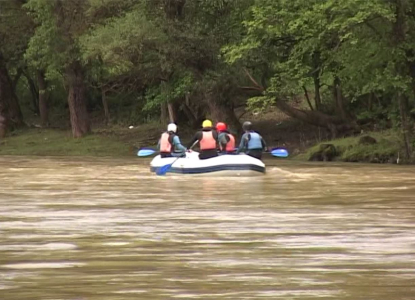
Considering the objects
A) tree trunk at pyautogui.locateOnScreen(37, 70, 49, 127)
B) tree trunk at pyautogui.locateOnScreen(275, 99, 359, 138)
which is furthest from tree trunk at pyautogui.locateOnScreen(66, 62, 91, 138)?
tree trunk at pyautogui.locateOnScreen(275, 99, 359, 138)

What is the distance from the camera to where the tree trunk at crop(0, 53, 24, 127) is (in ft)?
169

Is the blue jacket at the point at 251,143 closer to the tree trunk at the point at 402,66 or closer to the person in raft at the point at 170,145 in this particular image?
the person in raft at the point at 170,145

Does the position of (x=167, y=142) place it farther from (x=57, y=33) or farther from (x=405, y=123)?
(x=57, y=33)

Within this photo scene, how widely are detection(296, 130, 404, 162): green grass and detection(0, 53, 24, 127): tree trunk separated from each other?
20987mm

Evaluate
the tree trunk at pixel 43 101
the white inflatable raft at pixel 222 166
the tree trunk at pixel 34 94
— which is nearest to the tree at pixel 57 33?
the tree trunk at pixel 43 101

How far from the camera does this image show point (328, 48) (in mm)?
33625

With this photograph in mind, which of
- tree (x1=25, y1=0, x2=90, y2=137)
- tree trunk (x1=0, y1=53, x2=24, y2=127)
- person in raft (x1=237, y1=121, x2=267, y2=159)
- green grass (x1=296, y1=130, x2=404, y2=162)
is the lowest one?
green grass (x1=296, y1=130, x2=404, y2=162)

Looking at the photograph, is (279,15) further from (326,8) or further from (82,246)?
(82,246)

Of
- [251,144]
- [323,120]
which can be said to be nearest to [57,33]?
[323,120]

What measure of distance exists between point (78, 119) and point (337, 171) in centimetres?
2243

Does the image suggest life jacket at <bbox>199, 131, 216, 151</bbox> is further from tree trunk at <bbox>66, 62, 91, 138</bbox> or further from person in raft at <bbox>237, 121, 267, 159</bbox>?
tree trunk at <bbox>66, 62, 91, 138</bbox>

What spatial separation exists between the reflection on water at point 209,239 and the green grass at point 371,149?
9.17m

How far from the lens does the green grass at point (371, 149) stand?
32656 mm

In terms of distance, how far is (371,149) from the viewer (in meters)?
33.4
